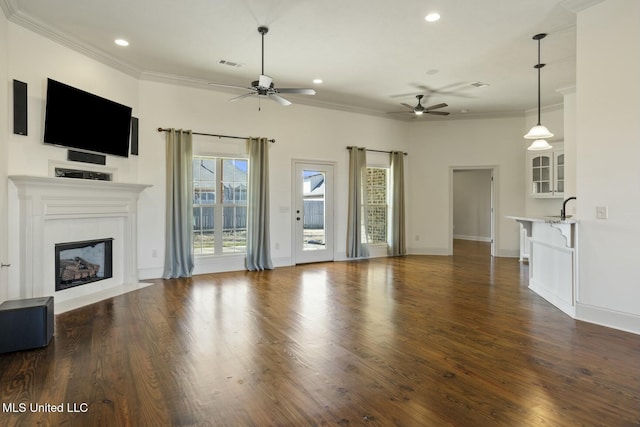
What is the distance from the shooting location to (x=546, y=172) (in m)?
7.85

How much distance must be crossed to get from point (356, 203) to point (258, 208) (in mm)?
2289

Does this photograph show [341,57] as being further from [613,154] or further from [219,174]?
[613,154]

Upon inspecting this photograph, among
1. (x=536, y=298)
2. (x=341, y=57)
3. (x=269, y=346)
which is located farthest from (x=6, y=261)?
(x=536, y=298)

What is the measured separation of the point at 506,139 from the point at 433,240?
2.90m

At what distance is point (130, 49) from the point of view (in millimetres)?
5062

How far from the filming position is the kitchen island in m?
3.92

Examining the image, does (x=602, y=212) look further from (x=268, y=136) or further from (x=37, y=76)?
(x=37, y=76)

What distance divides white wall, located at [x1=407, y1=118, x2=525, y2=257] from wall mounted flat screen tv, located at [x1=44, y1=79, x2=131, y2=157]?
640cm

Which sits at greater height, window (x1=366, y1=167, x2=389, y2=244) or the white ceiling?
the white ceiling

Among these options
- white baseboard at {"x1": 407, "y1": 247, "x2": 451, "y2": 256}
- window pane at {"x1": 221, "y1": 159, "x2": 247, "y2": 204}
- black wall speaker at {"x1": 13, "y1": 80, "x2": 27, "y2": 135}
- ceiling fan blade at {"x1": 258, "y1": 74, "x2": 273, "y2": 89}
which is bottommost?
white baseboard at {"x1": 407, "y1": 247, "x2": 451, "y2": 256}

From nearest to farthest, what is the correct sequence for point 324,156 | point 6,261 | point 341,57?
1. point 6,261
2. point 341,57
3. point 324,156

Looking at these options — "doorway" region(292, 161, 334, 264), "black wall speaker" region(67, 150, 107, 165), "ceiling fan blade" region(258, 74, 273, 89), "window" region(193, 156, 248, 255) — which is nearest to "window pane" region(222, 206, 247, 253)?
"window" region(193, 156, 248, 255)

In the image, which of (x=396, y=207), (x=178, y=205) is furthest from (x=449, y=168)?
(x=178, y=205)

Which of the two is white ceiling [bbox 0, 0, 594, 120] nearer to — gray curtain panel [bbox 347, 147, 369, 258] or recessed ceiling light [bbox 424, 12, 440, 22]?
recessed ceiling light [bbox 424, 12, 440, 22]
